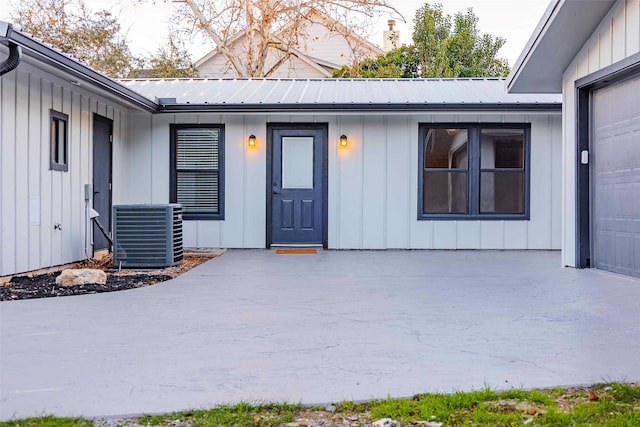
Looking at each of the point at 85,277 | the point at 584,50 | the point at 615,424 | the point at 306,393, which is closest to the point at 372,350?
the point at 306,393

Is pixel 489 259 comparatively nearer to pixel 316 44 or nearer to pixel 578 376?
pixel 578 376

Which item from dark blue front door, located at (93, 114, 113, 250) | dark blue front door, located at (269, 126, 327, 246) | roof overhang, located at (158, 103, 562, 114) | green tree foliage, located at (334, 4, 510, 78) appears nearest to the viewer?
dark blue front door, located at (93, 114, 113, 250)

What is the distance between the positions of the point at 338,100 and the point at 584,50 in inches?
144

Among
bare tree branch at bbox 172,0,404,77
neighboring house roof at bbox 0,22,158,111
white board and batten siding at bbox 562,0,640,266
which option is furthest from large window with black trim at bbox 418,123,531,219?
bare tree branch at bbox 172,0,404,77

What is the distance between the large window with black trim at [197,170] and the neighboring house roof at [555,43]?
4.69 m

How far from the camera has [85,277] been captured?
579 cm

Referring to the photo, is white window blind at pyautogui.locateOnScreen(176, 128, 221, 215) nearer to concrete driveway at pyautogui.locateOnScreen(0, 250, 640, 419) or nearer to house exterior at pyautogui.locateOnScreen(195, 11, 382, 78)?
concrete driveway at pyautogui.locateOnScreen(0, 250, 640, 419)

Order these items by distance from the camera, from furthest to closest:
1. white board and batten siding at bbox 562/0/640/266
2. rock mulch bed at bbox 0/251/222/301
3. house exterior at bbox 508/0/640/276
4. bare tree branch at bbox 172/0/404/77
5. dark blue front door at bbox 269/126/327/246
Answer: bare tree branch at bbox 172/0/404/77
dark blue front door at bbox 269/126/327/246
house exterior at bbox 508/0/640/276
white board and batten siding at bbox 562/0/640/266
rock mulch bed at bbox 0/251/222/301

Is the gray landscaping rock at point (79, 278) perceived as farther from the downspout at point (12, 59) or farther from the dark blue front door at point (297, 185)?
the dark blue front door at point (297, 185)

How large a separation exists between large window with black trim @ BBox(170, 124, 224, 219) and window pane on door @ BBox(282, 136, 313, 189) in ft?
3.52

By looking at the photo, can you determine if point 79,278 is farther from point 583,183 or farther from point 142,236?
point 583,183

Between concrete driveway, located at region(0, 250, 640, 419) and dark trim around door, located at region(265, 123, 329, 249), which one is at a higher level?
dark trim around door, located at region(265, 123, 329, 249)

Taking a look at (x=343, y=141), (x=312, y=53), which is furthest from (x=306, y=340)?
(x=312, y=53)

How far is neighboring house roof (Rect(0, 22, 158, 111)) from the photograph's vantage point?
508 cm
